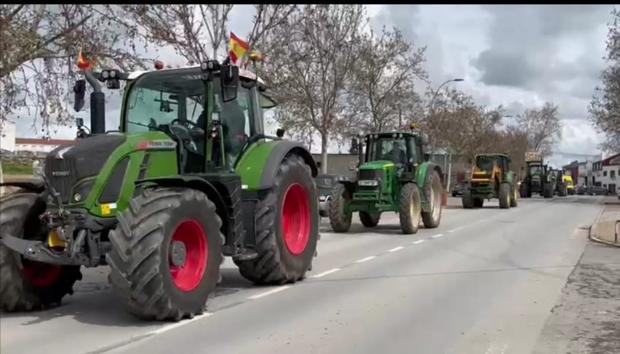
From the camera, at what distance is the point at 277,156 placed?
9.12 m

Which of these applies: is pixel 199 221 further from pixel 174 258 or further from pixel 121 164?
pixel 121 164

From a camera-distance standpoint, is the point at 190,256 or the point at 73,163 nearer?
the point at 73,163

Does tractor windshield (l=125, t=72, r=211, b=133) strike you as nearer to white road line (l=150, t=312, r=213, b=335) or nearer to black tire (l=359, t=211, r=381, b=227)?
white road line (l=150, t=312, r=213, b=335)

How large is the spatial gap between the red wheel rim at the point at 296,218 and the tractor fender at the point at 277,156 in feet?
1.67

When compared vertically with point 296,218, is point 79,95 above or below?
above

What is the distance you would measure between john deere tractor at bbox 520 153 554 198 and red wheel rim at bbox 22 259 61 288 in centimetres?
5161

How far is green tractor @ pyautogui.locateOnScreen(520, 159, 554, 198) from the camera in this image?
Answer: 181ft

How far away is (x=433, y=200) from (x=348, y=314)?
1260 centimetres

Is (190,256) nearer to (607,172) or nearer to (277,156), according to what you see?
(277,156)

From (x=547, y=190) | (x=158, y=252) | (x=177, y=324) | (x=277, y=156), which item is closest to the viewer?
(x=158, y=252)

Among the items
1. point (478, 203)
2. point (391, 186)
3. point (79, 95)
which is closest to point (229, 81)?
point (79, 95)

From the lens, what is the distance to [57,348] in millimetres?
5992

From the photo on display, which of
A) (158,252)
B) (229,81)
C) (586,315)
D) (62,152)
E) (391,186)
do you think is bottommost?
(586,315)

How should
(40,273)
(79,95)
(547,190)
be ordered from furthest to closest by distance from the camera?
1. (547,190)
2. (79,95)
3. (40,273)
